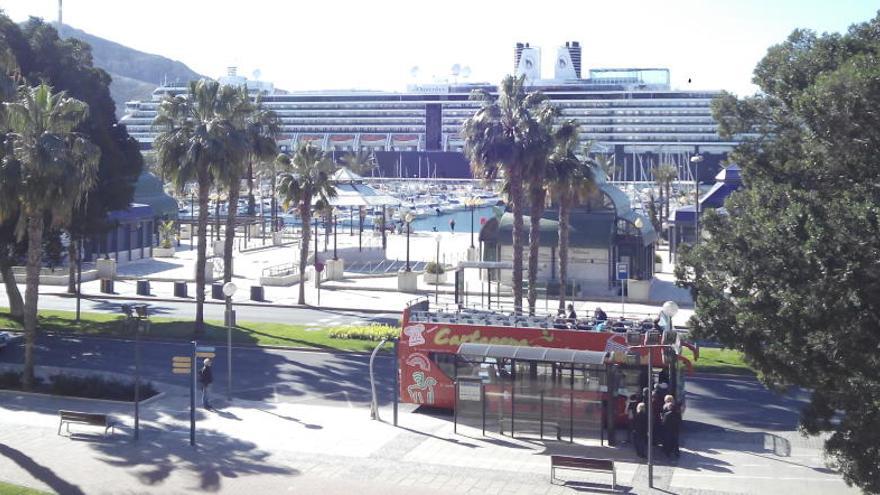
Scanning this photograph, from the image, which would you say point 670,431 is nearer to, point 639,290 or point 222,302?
point 639,290

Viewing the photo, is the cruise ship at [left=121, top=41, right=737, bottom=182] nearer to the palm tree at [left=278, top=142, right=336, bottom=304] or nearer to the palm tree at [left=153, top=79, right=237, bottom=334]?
the palm tree at [left=278, top=142, right=336, bottom=304]

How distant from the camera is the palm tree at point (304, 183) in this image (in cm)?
4712

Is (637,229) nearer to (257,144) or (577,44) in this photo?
(257,144)

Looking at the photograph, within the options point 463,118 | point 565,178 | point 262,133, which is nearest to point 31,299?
point 262,133

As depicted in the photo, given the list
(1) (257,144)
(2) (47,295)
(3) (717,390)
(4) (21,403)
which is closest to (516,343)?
(3) (717,390)

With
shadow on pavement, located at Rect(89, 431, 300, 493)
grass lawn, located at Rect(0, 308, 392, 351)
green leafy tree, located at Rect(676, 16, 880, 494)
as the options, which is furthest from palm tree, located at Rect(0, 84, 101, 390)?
green leafy tree, located at Rect(676, 16, 880, 494)

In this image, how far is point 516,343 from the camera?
2434 cm

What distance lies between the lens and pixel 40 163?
25.0 meters

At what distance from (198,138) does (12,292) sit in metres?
10.7

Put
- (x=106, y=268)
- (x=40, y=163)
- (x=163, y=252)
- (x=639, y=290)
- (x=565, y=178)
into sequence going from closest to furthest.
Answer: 1. (x=40, y=163)
2. (x=565, y=178)
3. (x=639, y=290)
4. (x=106, y=268)
5. (x=163, y=252)

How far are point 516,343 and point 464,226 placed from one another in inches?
4416

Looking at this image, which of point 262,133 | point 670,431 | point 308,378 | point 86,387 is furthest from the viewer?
point 262,133

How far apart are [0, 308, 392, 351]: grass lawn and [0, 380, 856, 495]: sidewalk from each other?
31.3ft

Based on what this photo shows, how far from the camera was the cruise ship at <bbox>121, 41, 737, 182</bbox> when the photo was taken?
5728 inches
